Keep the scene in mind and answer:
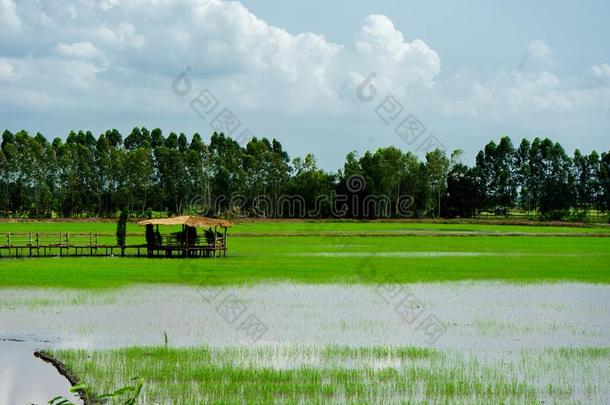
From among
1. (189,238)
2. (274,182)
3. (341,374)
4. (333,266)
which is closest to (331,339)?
(341,374)

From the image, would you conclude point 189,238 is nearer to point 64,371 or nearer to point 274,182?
point 64,371

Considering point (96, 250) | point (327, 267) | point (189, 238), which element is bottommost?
point (327, 267)

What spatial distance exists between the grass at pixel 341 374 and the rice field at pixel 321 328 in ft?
0.11

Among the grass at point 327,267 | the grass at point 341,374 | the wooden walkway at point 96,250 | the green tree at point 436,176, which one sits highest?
the green tree at point 436,176

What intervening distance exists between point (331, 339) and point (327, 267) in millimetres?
16927

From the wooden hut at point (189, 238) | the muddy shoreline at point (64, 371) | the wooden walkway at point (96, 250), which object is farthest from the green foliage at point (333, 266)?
the muddy shoreline at point (64, 371)

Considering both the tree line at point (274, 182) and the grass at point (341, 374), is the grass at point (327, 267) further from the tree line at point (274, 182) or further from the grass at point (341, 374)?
the tree line at point (274, 182)

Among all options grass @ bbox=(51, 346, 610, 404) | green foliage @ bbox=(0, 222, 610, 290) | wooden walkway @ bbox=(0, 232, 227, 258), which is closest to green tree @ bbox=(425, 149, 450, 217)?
green foliage @ bbox=(0, 222, 610, 290)

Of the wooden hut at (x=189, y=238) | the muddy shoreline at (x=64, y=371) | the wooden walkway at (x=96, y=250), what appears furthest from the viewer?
the wooden hut at (x=189, y=238)

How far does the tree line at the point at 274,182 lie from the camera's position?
93312 millimetres

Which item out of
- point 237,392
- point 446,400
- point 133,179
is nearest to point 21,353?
point 237,392

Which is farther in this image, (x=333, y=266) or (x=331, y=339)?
(x=333, y=266)

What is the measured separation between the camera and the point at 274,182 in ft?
328

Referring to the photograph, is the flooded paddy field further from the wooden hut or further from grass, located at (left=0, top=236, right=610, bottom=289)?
the wooden hut
